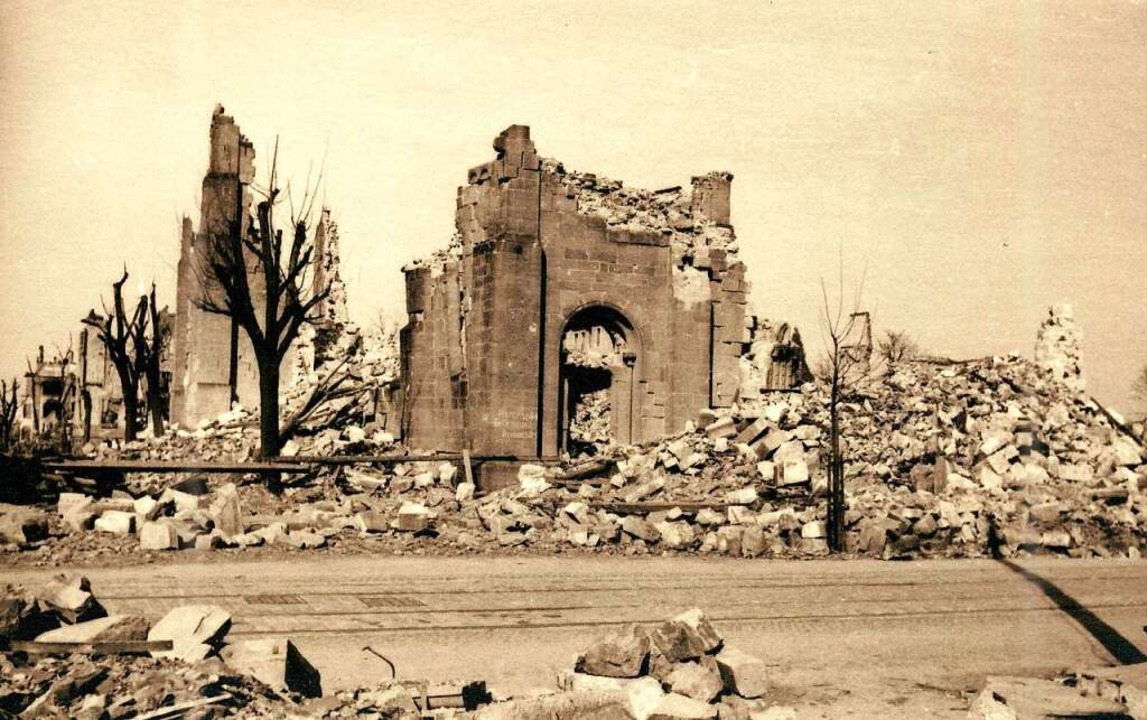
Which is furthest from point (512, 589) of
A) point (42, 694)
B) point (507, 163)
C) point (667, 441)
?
point (507, 163)

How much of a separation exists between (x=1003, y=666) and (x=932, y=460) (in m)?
11.1

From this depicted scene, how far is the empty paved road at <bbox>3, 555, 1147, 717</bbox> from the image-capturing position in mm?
7781

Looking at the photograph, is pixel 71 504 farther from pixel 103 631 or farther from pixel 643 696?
pixel 643 696

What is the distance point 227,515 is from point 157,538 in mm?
1321

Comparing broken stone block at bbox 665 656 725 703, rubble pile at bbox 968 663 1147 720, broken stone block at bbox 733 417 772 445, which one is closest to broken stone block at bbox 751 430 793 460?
broken stone block at bbox 733 417 772 445

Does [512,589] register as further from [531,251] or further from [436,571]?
[531,251]

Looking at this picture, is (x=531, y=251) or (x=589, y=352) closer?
(x=531, y=251)

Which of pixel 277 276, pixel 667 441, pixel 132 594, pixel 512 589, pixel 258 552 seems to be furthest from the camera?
pixel 277 276

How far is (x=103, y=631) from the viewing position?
675cm

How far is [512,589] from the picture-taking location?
10.9 meters

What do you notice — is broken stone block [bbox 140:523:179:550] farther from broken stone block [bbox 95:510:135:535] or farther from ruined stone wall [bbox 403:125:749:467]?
ruined stone wall [bbox 403:125:749:467]

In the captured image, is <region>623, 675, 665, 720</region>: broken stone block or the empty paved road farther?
the empty paved road

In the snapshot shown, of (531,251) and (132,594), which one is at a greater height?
(531,251)

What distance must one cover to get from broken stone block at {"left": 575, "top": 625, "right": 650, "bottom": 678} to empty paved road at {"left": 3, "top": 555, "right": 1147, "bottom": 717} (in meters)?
0.65
